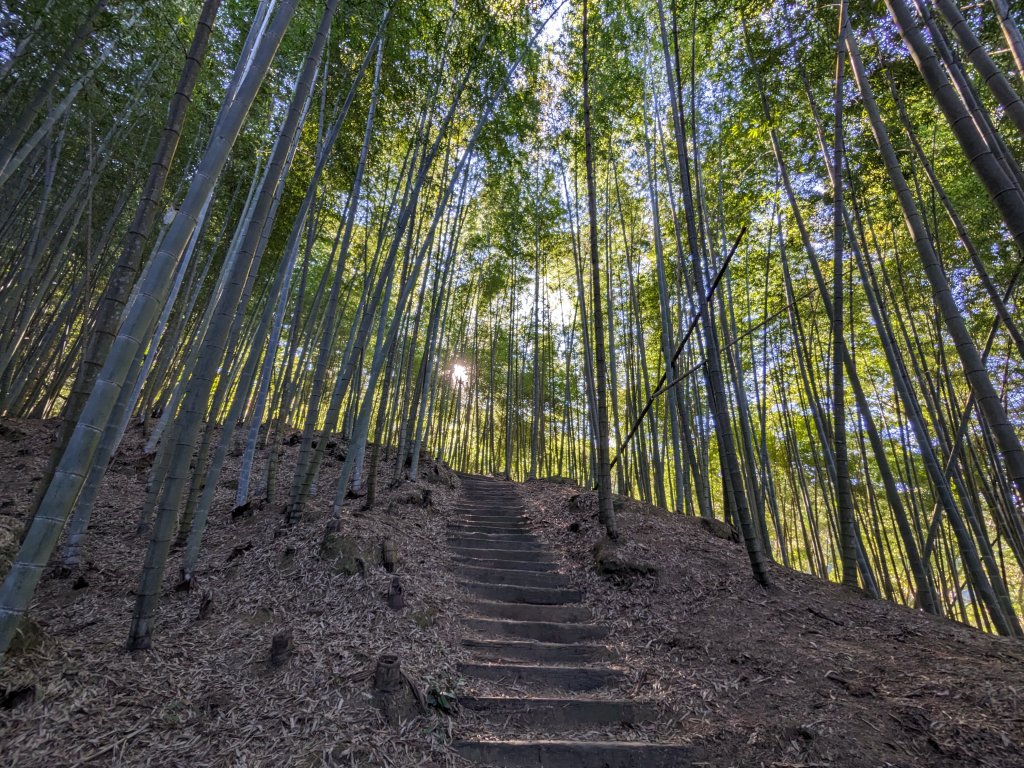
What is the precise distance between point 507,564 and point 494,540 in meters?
0.72

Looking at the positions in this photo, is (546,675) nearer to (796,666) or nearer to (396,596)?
(396,596)

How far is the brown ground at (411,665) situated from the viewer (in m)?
1.70

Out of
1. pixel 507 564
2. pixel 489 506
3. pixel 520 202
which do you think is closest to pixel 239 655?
pixel 507 564

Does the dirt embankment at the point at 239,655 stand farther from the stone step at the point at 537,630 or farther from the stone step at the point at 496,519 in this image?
the stone step at the point at 496,519

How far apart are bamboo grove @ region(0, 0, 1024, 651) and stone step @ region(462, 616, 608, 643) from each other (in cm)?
143

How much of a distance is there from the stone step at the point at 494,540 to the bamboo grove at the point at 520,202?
1165mm

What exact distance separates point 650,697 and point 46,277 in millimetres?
10170

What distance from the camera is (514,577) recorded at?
4043 millimetres

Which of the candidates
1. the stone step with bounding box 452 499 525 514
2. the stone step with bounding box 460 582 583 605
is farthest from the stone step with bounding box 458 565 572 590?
the stone step with bounding box 452 499 525 514

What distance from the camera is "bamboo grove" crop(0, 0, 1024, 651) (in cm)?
208

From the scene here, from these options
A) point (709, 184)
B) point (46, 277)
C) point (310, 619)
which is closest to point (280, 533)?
point (310, 619)

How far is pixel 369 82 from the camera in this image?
5.27 metres

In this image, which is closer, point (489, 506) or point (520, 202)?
point (489, 506)

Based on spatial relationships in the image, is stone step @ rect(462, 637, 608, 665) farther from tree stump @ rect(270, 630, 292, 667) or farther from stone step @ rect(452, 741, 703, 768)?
tree stump @ rect(270, 630, 292, 667)
